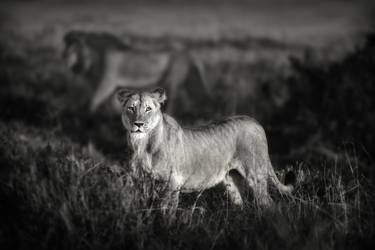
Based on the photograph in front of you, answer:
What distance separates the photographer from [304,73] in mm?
11977

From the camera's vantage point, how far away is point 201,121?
11344 mm

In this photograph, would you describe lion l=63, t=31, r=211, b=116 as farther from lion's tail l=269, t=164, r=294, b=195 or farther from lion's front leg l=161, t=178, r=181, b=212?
lion's front leg l=161, t=178, r=181, b=212

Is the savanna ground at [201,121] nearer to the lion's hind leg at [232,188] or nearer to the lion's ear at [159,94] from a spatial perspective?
the lion's hind leg at [232,188]

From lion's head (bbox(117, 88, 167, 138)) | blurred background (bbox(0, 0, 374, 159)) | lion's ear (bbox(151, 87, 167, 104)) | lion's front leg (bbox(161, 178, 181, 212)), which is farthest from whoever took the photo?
blurred background (bbox(0, 0, 374, 159))

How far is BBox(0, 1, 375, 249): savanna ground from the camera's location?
13.1 ft

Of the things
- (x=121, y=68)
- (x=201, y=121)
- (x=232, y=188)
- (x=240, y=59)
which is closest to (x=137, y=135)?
(x=232, y=188)

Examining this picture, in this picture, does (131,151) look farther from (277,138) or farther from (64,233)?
(277,138)

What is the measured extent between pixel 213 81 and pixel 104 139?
570cm

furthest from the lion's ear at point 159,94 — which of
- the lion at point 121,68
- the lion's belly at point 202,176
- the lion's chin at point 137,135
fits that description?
the lion at point 121,68

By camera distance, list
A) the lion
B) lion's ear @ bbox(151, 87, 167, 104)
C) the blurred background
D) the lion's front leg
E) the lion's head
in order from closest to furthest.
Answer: the lion's front leg
the lion's head
lion's ear @ bbox(151, 87, 167, 104)
the blurred background
the lion

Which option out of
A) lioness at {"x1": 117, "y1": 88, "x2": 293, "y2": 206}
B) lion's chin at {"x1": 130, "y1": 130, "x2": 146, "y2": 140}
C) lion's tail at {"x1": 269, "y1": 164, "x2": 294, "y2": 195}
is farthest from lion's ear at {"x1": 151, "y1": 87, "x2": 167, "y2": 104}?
lion's tail at {"x1": 269, "y1": 164, "x2": 294, "y2": 195}

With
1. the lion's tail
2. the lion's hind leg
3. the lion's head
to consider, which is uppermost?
the lion's head

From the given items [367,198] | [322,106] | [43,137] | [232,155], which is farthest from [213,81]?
[367,198]

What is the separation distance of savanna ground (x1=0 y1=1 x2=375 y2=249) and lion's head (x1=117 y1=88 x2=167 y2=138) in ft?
1.33
